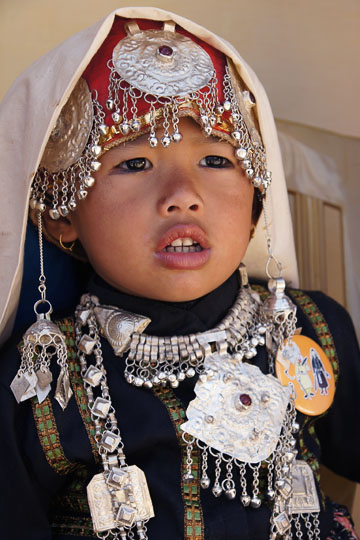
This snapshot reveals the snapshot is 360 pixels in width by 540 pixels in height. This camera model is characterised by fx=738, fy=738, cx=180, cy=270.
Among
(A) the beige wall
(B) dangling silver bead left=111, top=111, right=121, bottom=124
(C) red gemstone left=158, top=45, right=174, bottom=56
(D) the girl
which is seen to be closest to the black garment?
(D) the girl

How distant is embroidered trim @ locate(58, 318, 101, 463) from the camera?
1.32m

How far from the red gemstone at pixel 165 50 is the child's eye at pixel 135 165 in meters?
0.19

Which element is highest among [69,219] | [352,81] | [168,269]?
[352,81]

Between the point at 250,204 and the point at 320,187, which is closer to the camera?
the point at 250,204

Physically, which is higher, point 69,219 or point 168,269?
point 69,219

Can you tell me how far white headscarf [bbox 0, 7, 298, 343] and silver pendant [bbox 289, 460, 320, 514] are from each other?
2.03 ft

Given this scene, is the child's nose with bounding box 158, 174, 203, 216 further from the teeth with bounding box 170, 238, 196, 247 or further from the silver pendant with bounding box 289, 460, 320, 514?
the silver pendant with bounding box 289, 460, 320, 514

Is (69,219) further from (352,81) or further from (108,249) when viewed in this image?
(352,81)

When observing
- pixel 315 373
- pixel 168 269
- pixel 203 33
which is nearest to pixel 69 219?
pixel 168 269

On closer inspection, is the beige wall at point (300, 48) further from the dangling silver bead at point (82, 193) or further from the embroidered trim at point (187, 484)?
the embroidered trim at point (187, 484)

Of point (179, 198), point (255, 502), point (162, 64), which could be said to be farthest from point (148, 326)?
point (162, 64)

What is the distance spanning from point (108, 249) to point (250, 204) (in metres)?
0.29

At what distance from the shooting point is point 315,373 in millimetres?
1478

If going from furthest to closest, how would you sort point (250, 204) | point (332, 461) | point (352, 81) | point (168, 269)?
point (352, 81) → point (332, 461) → point (250, 204) → point (168, 269)
